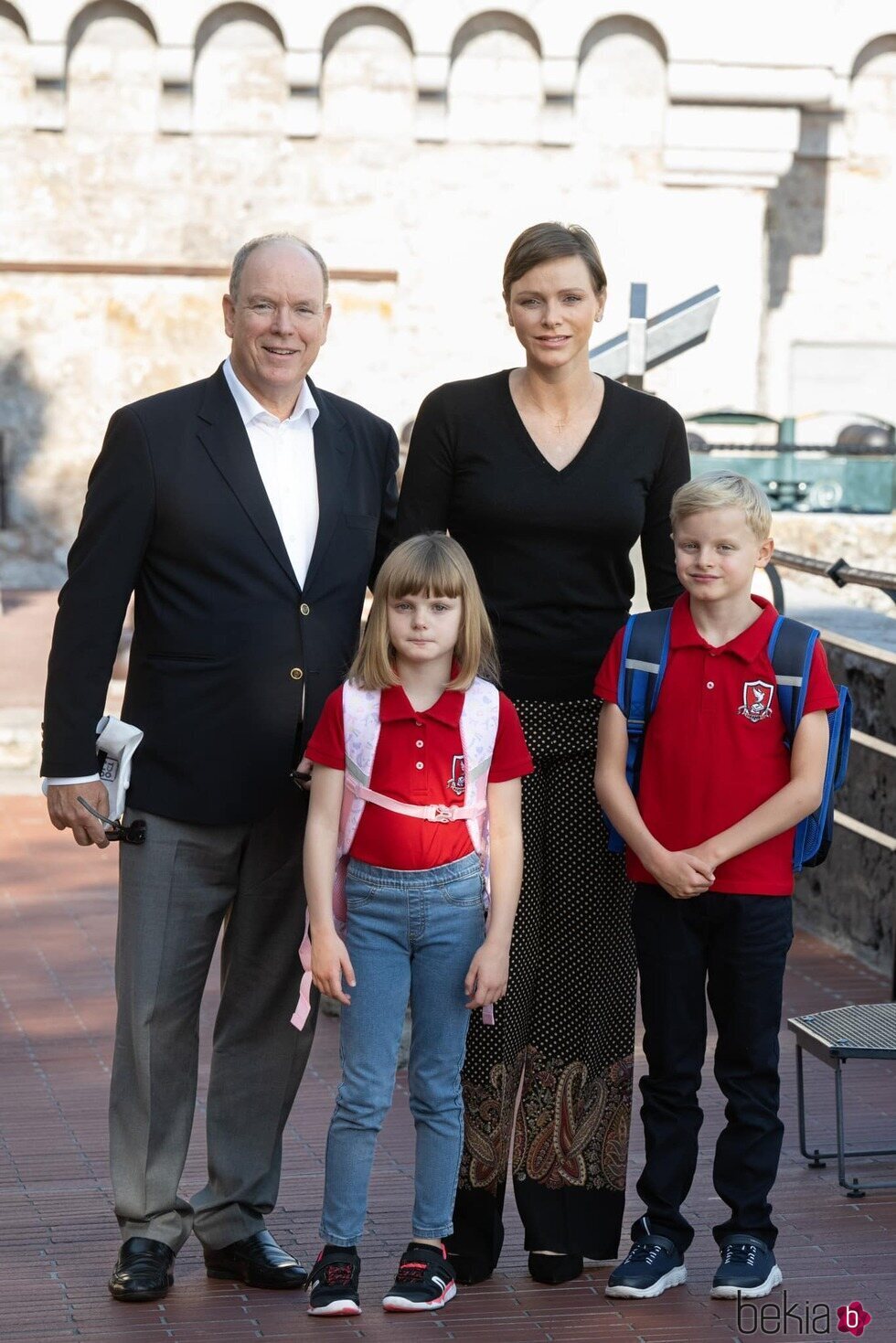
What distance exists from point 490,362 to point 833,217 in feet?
16.5

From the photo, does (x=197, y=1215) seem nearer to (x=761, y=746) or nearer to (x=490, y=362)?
(x=761, y=746)

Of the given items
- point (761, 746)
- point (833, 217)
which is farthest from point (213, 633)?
point (833, 217)

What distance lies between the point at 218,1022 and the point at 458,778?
0.76 metres

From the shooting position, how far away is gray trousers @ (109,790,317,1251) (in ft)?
12.4

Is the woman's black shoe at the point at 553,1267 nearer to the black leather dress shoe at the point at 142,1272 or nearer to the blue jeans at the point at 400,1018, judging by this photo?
the blue jeans at the point at 400,1018

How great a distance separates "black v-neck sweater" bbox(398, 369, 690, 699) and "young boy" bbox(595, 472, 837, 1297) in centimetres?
11

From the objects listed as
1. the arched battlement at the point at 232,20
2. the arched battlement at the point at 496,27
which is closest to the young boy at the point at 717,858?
the arched battlement at the point at 496,27

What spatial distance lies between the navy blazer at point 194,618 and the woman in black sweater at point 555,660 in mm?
290

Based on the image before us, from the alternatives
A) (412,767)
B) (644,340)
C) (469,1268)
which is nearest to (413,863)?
(412,767)

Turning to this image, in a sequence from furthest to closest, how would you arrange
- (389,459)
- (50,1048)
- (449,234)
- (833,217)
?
(833,217) → (449,234) → (50,1048) → (389,459)

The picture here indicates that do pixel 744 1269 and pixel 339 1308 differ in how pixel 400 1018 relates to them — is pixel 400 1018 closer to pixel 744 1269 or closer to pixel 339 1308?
pixel 339 1308

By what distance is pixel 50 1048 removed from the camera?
18.2 feet

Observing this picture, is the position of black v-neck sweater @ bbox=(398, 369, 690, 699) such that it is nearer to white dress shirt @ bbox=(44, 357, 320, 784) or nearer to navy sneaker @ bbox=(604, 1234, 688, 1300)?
white dress shirt @ bbox=(44, 357, 320, 784)

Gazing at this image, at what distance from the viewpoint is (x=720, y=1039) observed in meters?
3.82
